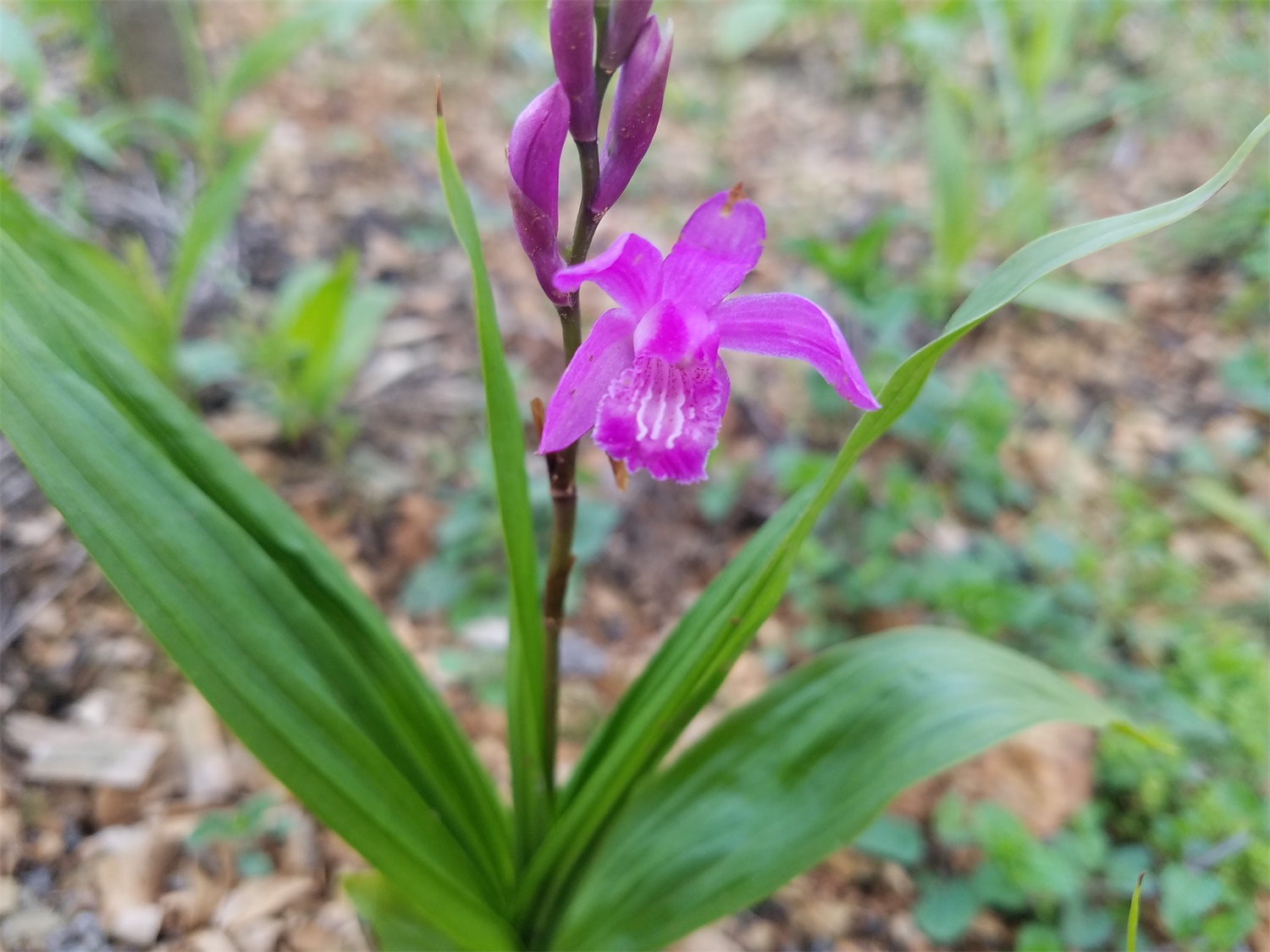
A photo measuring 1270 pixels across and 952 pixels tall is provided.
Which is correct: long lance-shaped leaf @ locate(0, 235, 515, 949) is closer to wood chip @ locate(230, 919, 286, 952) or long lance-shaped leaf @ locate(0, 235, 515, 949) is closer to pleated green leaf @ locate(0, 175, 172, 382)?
wood chip @ locate(230, 919, 286, 952)

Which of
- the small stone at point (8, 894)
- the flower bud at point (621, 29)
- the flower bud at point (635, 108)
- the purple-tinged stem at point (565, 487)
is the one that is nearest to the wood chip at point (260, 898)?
the small stone at point (8, 894)

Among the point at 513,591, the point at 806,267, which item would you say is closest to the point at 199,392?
the point at 513,591

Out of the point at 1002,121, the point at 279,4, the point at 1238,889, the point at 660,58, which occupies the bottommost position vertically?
the point at 1238,889

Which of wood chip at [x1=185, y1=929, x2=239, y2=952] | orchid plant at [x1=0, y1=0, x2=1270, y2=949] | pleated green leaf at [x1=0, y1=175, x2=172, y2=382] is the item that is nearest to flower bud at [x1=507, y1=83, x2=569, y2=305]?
orchid plant at [x1=0, y1=0, x2=1270, y2=949]

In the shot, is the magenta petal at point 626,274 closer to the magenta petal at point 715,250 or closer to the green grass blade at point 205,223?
the magenta petal at point 715,250

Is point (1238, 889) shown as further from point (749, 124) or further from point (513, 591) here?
point (749, 124)

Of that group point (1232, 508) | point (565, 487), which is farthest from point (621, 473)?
point (1232, 508)

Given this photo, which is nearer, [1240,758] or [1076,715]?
[1076,715]
